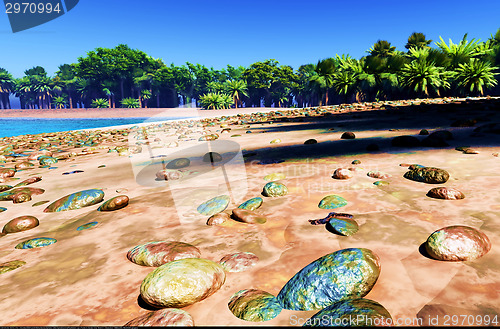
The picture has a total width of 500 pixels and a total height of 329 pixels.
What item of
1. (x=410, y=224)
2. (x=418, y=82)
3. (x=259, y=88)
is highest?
(x=259, y=88)

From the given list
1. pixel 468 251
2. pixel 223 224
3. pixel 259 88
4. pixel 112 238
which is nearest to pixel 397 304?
pixel 468 251

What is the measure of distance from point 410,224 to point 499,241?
43 cm

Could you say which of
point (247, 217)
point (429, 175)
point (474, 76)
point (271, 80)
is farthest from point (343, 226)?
point (271, 80)

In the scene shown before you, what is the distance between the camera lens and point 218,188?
9.67ft

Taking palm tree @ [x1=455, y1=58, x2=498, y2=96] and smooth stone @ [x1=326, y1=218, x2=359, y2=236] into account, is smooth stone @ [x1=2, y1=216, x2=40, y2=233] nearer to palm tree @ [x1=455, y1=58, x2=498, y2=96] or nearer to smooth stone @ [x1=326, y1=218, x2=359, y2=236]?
smooth stone @ [x1=326, y1=218, x2=359, y2=236]

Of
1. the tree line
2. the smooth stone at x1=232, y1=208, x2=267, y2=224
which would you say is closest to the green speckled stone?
the smooth stone at x1=232, y1=208, x2=267, y2=224

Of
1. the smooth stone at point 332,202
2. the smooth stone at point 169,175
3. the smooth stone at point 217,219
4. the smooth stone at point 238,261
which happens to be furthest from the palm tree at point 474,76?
the smooth stone at point 238,261

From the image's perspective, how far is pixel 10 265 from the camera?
5.30 ft

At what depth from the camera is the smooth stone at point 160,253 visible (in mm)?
1510

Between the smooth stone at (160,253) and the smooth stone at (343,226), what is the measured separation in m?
0.87

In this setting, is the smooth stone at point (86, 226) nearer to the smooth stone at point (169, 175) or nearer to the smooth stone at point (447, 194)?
the smooth stone at point (169, 175)

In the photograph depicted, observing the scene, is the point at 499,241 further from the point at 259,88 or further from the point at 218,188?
the point at 259,88

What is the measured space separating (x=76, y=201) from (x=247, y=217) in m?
1.83

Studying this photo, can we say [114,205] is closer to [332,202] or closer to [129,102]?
[332,202]
